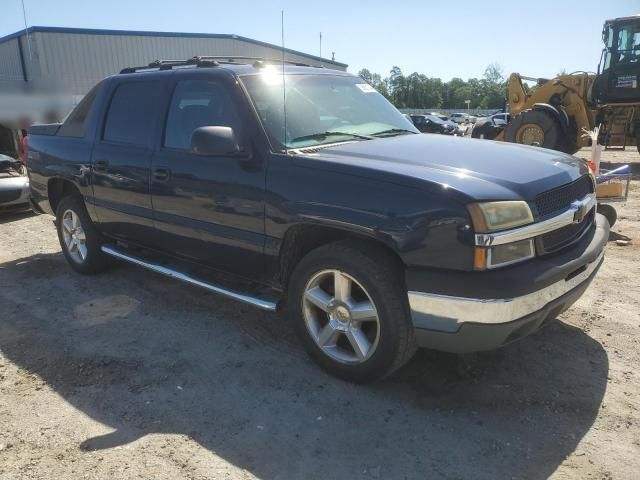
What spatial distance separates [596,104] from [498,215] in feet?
40.1

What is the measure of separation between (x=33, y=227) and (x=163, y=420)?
618cm

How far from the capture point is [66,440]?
9.19ft

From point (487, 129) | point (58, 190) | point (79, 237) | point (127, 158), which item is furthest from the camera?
point (487, 129)

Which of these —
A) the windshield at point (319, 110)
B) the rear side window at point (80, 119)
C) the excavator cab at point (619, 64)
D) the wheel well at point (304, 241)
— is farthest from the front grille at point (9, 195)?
the excavator cab at point (619, 64)

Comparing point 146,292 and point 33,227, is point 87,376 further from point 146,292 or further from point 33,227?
point 33,227

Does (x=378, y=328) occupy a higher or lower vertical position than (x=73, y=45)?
lower

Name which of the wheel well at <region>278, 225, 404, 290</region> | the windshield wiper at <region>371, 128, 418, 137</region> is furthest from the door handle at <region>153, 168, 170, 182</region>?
the windshield wiper at <region>371, 128, 418, 137</region>

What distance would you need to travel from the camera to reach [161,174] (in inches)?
159

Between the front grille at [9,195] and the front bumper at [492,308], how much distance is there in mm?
7880

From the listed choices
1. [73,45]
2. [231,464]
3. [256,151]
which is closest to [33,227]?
[256,151]

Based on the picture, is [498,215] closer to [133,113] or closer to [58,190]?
[133,113]

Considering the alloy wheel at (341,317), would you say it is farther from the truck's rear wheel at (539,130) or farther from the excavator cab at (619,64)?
the excavator cab at (619,64)

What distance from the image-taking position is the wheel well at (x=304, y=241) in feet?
10.1

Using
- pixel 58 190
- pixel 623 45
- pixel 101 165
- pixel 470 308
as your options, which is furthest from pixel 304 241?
pixel 623 45
